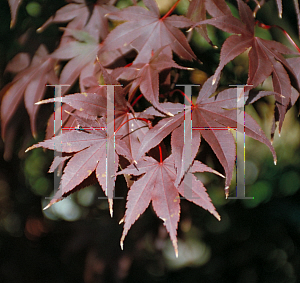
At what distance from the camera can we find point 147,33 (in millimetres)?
536

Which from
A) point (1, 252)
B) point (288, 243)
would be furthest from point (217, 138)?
point (1, 252)

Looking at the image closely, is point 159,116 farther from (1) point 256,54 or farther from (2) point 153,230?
(2) point 153,230

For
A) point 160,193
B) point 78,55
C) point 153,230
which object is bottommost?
point 153,230

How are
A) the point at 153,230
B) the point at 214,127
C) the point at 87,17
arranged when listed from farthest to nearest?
the point at 153,230 < the point at 87,17 < the point at 214,127

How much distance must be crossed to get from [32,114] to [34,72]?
0.12 meters

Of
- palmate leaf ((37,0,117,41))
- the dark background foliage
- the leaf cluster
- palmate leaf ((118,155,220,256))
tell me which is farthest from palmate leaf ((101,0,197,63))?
the dark background foliage

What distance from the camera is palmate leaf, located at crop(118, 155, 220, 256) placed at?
39cm

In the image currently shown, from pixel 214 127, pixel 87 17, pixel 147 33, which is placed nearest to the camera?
pixel 214 127

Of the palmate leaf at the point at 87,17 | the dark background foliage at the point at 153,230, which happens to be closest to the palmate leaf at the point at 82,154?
the palmate leaf at the point at 87,17

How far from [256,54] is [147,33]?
0.74 ft

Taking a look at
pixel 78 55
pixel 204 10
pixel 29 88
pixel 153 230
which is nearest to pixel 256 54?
pixel 204 10

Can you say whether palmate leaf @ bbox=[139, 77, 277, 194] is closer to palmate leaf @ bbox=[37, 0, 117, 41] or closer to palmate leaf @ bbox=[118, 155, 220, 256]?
palmate leaf @ bbox=[118, 155, 220, 256]

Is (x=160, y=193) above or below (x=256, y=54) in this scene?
below

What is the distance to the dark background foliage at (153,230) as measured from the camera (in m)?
0.84
